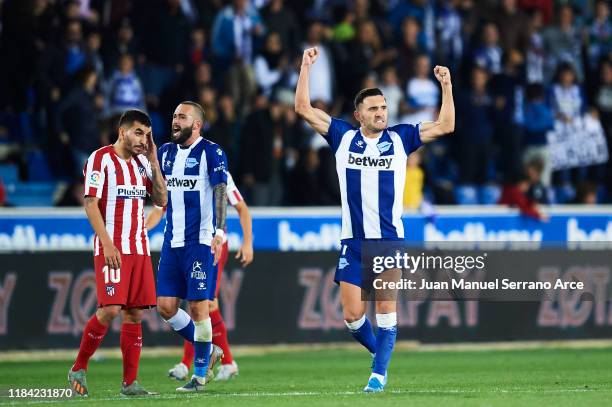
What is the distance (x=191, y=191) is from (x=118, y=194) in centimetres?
82

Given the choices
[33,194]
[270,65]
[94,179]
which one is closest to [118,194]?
[94,179]

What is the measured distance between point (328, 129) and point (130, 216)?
5.77 ft

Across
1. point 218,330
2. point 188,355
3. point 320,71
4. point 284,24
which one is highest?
point 284,24

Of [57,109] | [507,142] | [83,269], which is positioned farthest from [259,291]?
[507,142]

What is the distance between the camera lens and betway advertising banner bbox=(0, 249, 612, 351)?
15828mm

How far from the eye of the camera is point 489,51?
20.6m

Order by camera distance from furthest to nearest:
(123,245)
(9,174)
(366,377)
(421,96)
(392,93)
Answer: (421,96) → (392,93) → (9,174) → (366,377) → (123,245)

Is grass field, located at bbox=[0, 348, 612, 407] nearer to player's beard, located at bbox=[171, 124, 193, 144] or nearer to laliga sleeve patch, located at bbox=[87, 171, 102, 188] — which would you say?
laliga sleeve patch, located at bbox=[87, 171, 102, 188]

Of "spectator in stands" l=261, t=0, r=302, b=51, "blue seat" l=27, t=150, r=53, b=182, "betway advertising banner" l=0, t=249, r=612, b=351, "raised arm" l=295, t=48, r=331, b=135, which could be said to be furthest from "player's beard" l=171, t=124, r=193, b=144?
"spectator in stands" l=261, t=0, r=302, b=51

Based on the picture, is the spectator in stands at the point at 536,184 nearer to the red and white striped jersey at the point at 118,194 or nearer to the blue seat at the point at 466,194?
the blue seat at the point at 466,194

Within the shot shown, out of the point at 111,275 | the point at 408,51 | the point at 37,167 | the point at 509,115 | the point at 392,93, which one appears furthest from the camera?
the point at 408,51

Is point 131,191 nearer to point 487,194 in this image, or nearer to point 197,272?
point 197,272

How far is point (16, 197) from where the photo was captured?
18188mm

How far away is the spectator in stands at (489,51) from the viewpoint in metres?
20.5
